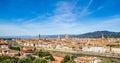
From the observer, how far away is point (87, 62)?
23.7 meters

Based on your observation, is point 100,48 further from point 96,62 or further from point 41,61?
point 41,61

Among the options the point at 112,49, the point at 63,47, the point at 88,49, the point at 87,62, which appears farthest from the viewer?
the point at 63,47

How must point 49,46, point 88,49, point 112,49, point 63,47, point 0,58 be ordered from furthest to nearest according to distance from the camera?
point 49,46 < point 63,47 < point 88,49 < point 112,49 < point 0,58

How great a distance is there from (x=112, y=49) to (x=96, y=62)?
23571mm

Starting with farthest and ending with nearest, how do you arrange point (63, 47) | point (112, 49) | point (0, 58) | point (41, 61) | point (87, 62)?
point (63, 47)
point (112, 49)
point (87, 62)
point (0, 58)
point (41, 61)

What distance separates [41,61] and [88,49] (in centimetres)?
3395

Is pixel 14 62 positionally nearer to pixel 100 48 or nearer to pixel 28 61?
pixel 28 61

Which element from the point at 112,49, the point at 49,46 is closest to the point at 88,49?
the point at 112,49

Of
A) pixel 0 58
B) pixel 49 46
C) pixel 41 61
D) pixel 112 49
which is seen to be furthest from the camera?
pixel 49 46

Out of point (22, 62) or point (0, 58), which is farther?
point (0, 58)

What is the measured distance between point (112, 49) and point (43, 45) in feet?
84.1

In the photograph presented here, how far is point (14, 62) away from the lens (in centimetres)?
1869

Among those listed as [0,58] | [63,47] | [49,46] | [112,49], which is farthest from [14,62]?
[49,46]

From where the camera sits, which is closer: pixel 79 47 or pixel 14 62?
pixel 14 62
